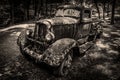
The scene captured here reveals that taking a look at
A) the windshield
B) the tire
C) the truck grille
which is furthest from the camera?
the windshield

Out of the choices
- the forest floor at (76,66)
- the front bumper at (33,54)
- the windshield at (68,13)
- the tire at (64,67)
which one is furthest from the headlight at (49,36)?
the windshield at (68,13)

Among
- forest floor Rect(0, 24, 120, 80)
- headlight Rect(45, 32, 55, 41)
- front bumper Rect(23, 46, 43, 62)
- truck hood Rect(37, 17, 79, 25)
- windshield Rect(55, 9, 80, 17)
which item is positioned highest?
windshield Rect(55, 9, 80, 17)

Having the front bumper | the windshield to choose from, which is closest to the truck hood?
→ the windshield

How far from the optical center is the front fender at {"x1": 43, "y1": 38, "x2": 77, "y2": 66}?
543 cm

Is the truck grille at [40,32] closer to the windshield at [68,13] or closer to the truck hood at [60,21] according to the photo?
the truck hood at [60,21]

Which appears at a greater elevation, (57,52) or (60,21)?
(60,21)

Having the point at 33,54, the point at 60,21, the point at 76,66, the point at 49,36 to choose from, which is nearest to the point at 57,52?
the point at 49,36

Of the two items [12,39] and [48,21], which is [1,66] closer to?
[48,21]

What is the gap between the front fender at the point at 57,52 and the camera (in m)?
5.43

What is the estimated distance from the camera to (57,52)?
569 centimetres

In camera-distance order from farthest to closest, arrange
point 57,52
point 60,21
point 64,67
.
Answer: point 60,21 < point 64,67 < point 57,52

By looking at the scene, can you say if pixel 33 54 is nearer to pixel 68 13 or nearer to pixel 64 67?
pixel 64 67

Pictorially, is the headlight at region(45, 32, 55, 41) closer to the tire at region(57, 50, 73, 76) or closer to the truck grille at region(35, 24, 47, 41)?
the truck grille at region(35, 24, 47, 41)

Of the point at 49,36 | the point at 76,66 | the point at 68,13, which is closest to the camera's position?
the point at 49,36
